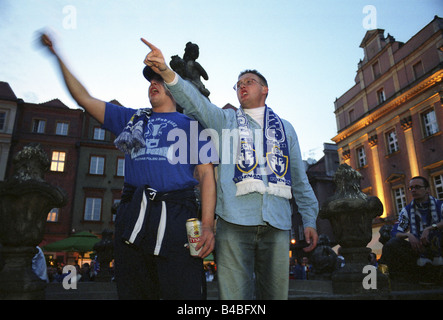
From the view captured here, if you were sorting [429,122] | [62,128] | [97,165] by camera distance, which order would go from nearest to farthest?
[429,122] < [97,165] < [62,128]

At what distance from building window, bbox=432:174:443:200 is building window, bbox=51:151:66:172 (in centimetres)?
2694

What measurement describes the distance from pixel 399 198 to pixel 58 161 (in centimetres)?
2655

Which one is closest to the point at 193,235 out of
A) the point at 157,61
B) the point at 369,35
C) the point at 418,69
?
the point at 157,61

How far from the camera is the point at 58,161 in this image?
1003 inches


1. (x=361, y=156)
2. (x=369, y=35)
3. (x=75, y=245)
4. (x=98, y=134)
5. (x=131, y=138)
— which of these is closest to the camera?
(x=131, y=138)

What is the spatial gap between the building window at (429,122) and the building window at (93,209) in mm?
24375

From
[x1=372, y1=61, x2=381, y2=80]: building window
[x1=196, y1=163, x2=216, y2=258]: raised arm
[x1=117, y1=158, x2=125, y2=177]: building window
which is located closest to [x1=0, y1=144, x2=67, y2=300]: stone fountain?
[x1=196, y1=163, x2=216, y2=258]: raised arm

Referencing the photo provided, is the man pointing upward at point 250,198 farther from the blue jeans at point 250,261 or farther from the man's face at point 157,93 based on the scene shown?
the man's face at point 157,93

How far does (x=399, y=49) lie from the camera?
78.7 feet

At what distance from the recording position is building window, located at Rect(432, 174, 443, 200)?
18.9m

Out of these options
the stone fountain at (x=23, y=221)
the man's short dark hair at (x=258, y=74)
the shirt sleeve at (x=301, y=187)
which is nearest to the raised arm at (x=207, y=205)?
the shirt sleeve at (x=301, y=187)

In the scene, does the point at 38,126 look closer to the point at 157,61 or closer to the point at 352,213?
the point at 352,213
